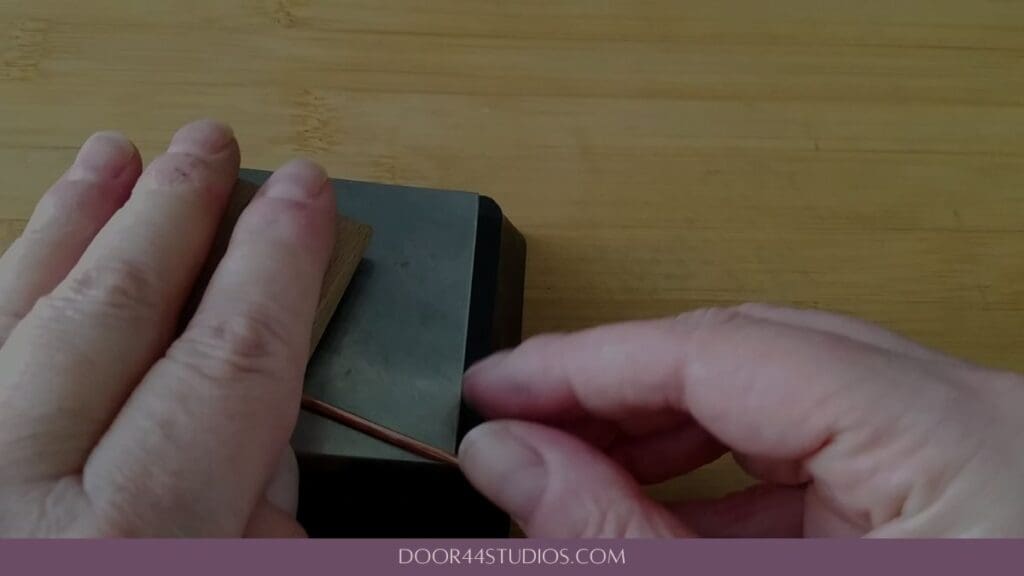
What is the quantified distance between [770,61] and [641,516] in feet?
1.58

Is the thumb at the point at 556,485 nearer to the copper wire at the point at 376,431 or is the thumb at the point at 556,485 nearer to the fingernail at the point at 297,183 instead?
the copper wire at the point at 376,431

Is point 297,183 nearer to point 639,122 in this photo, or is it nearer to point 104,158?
point 104,158

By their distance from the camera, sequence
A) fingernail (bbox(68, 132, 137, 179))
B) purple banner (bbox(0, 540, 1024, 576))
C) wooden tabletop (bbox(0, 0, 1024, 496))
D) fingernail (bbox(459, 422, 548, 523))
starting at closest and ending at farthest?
1. purple banner (bbox(0, 540, 1024, 576))
2. fingernail (bbox(459, 422, 548, 523))
3. fingernail (bbox(68, 132, 137, 179))
4. wooden tabletop (bbox(0, 0, 1024, 496))

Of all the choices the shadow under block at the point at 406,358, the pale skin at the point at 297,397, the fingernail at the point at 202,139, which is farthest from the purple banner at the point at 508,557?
the fingernail at the point at 202,139

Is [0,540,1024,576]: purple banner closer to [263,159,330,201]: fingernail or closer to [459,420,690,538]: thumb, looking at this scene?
[459,420,690,538]: thumb

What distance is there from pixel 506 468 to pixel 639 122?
38 centimetres

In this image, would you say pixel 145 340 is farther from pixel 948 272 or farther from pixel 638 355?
pixel 948 272

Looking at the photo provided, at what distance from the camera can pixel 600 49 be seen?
2.66ft

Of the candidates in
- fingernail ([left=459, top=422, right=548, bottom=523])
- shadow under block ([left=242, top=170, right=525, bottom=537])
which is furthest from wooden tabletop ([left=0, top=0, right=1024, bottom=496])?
fingernail ([left=459, top=422, right=548, bottom=523])

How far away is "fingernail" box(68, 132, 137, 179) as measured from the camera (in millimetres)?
599

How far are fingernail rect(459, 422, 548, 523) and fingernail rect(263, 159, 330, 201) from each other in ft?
0.55

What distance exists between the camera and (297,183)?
558 millimetres

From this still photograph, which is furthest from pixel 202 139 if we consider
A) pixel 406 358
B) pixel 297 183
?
pixel 406 358

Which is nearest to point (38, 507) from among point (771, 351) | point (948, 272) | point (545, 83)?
point (771, 351)
